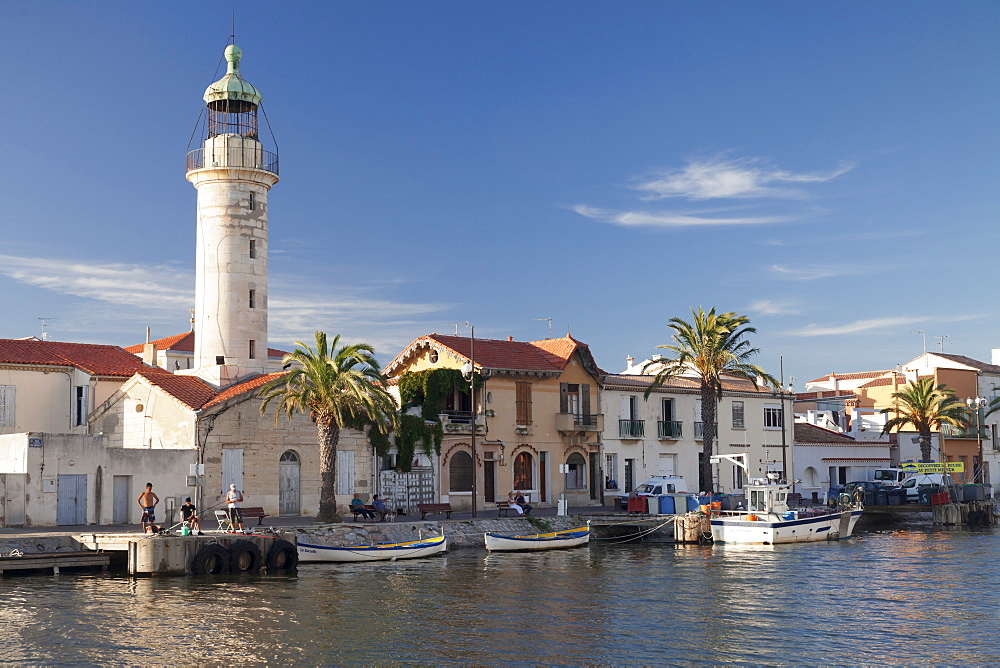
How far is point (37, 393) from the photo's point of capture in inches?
1923

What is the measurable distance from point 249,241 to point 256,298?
8.82 feet

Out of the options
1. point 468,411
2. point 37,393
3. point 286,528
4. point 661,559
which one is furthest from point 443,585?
point 37,393

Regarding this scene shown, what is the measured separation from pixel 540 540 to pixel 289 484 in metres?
11.1

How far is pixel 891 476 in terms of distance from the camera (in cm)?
6456

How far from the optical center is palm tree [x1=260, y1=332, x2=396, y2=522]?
40.3m

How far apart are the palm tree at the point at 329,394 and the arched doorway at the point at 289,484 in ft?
13.3

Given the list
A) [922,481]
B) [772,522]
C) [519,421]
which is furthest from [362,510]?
[922,481]

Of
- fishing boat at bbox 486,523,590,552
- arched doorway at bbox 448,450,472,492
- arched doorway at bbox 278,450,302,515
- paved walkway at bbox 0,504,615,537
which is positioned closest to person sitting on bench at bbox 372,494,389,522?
paved walkway at bbox 0,504,615,537

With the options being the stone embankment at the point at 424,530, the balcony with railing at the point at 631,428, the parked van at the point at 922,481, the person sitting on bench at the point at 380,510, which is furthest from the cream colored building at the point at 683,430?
the person sitting on bench at the point at 380,510

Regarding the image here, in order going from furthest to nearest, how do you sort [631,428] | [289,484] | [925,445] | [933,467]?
[925,445], [933,467], [631,428], [289,484]

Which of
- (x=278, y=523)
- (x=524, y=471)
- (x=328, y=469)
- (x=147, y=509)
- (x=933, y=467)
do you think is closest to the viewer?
(x=147, y=509)

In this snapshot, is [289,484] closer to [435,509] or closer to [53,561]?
[435,509]

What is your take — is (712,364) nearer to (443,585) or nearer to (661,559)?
(661,559)

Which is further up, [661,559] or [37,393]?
[37,393]
